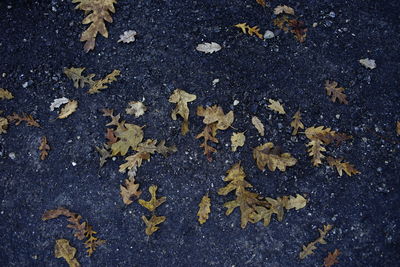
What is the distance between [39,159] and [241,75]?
189cm

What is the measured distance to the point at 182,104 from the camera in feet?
11.1

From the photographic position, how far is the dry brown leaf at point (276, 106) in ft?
11.0

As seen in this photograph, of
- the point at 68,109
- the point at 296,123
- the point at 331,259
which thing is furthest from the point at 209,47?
the point at 331,259

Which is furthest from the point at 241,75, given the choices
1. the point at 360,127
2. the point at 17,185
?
the point at 17,185

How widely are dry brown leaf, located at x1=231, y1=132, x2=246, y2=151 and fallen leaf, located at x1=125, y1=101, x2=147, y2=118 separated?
0.81 meters

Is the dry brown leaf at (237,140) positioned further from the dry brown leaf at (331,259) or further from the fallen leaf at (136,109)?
the dry brown leaf at (331,259)

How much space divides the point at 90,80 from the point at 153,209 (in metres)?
1.31

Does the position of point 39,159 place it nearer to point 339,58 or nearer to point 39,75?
point 39,75

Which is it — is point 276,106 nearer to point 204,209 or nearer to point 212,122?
point 212,122

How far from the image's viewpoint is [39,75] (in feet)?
11.7

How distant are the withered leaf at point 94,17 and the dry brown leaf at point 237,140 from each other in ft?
5.03

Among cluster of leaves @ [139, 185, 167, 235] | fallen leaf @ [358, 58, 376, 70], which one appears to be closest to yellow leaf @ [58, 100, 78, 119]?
cluster of leaves @ [139, 185, 167, 235]

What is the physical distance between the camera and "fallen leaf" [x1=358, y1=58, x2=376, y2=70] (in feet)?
11.5

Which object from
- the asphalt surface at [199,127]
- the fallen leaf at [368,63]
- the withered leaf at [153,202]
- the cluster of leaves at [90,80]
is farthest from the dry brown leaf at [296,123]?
the cluster of leaves at [90,80]
